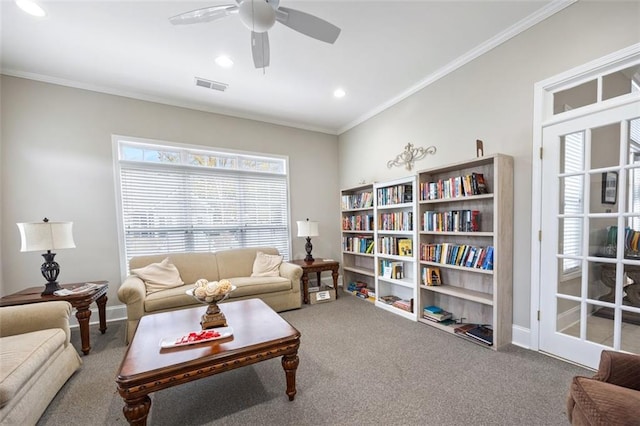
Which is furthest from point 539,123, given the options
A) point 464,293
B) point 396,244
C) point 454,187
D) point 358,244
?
point 358,244

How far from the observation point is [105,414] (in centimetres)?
164

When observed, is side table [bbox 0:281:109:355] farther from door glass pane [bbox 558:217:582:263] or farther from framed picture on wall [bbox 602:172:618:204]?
framed picture on wall [bbox 602:172:618:204]

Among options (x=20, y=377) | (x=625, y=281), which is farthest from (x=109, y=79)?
(x=625, y=281)

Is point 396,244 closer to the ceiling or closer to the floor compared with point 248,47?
closer to the floor

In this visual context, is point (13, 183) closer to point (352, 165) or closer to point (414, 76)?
point (352, 165)

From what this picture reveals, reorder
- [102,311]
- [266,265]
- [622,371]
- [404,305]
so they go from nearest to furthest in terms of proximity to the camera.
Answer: [622,371], [102,311], [404,305], [266,265]

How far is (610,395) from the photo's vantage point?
1037 millimetres

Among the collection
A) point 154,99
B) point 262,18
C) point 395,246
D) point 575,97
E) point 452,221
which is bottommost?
point 395,246

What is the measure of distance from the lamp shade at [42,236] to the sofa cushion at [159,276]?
780 mm

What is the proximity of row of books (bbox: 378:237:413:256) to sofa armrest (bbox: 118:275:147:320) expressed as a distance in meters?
2.94

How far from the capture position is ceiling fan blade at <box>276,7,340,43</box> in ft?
5.51

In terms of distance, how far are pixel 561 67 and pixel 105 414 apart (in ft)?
13.9

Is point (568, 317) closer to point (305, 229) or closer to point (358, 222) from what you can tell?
point (358, 222)

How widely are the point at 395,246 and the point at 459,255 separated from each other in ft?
2.90
